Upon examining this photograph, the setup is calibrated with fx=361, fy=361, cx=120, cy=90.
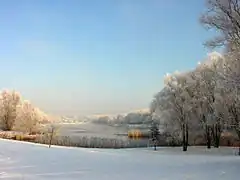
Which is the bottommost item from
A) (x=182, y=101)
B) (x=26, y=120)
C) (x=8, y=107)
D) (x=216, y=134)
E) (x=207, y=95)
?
(x=216, y=134)

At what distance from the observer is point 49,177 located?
46.1ft

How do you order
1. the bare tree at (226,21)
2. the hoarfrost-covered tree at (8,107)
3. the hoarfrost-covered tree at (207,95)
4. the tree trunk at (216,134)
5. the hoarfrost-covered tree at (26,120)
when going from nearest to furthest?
1. the bare tree at (226,21)
2. the hoarfrost-covered tree at (207,95)
3. the tree trunk at (216,134)
4. the hoarfrost-covered tree at (26,120)
5. the hoarfrost-covered tree at (8,107)

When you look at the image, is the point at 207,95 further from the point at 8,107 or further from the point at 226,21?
the point at 8,107

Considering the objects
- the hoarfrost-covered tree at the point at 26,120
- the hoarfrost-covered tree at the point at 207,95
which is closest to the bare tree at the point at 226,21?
the hoarfrost-covered tree at the point at 207,95

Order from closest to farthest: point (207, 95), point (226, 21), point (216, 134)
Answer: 1. point (226, 21)
2. point (207, 95)
3. point (216, 134)

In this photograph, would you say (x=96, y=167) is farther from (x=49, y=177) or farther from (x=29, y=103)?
(x=29, y=103)

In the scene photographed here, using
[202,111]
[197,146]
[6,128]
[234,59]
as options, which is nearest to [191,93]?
[202,111]

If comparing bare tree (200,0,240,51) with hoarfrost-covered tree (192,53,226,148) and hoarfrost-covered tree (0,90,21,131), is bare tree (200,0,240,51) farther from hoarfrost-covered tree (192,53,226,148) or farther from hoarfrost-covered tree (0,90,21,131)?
hoarfrost-covered tree (0,90,21,131)

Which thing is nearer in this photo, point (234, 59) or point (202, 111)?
point (234, 59)

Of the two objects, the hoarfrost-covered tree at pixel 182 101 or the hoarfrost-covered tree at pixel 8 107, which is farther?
the hoarfrost-covered tree at pixel 8 107

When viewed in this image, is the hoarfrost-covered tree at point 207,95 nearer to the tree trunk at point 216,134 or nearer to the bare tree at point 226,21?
the tree trunk at point 216,134


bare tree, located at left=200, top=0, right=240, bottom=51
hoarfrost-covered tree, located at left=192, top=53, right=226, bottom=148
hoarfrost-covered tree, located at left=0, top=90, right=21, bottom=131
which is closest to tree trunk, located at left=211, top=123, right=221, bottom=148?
hoarfrost-covered tree, located at left=192, top=53, right=226, bottom=148

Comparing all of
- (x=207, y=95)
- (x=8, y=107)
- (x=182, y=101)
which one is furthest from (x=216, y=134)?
(x=8, y=107)

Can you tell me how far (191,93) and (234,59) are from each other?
31107 mm
